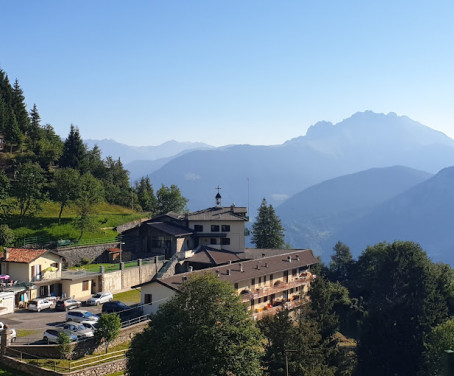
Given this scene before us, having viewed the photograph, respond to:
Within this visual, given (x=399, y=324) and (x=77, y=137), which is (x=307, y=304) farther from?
(x=77, y=137)

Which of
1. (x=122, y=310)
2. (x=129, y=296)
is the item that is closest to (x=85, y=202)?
(x=129, y=296)

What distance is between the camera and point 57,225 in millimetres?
61781

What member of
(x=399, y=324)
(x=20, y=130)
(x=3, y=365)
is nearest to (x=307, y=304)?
(x=399, y=324)

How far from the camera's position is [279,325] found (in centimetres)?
3528

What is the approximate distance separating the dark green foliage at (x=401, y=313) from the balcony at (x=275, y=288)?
8388mm

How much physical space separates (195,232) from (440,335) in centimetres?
3309

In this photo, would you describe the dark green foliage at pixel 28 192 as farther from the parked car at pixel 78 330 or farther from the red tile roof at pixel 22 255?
the parked car at pixel 78 330

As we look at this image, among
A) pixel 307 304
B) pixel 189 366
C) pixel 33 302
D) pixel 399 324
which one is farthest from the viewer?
pixel 399 324

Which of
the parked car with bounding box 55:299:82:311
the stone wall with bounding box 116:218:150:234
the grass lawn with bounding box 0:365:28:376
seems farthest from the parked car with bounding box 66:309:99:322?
the stone wall with bounding box 116:218:150:234

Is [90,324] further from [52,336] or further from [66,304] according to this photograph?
[66,304]

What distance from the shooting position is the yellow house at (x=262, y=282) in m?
42.1

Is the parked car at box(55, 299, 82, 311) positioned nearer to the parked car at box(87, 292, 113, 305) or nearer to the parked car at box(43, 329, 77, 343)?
the parked car at box(87, 292, 113, 305)

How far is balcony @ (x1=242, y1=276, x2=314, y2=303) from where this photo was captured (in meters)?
47.4

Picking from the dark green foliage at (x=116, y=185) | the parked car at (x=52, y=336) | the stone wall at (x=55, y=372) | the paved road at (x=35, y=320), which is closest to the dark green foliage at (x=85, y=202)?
the dark green foliage at (x=116, y=185)
